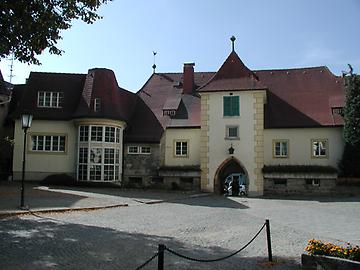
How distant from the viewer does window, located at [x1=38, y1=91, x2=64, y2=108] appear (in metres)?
31.2

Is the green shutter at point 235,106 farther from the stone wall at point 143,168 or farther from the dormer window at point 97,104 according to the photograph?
the dormer window at point 97,104

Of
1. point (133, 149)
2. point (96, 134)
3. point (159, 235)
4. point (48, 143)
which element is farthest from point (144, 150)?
point (159, 235)

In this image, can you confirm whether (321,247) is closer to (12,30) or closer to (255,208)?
(12,30)

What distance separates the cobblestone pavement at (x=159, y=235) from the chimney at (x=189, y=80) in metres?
17.4

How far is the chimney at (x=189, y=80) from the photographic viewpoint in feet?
117

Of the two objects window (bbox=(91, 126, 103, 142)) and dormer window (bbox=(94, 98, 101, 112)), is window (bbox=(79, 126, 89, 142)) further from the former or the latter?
dormer window (bbox=(94, 98, 101, 112))

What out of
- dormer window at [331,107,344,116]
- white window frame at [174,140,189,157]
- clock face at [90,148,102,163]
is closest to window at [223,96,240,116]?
white window frame at [174,140,189,157]

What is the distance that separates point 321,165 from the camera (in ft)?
97.8

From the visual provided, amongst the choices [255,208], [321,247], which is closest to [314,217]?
[255,208]

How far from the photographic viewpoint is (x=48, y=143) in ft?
99.8

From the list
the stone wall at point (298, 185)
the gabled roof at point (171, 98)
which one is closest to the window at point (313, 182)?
the stone wall at point (298, 185)

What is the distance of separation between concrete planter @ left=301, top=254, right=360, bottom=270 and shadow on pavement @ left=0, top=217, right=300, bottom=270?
Result: 50 cm

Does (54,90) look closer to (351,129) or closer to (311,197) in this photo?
(311,197)

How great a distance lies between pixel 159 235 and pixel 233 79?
2065 centimetres
